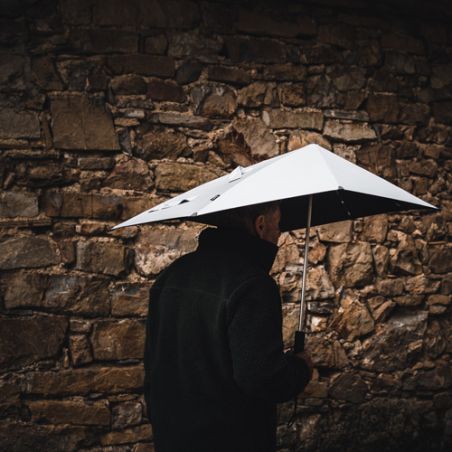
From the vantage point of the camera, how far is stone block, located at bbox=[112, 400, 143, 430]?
3.31 m

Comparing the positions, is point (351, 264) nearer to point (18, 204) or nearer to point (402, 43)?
point (402, 43)

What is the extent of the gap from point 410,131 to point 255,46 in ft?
4.17

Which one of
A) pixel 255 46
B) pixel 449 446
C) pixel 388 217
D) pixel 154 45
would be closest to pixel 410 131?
pixel 388 217

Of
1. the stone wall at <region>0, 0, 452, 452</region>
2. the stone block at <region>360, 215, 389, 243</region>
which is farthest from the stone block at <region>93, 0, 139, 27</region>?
the stone block at <region>360, 215, 389, 243</region>

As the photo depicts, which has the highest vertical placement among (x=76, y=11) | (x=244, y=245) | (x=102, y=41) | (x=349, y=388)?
(x=76, y=11)

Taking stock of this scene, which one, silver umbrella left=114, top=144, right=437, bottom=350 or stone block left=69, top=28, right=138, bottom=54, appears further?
stone block left=69, top=28, right=138, bottom=54

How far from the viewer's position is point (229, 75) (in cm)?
361

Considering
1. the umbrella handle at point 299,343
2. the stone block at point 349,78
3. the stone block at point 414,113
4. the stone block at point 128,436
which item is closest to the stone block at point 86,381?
the stone block at point 128,436

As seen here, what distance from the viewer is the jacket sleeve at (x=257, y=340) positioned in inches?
65.0

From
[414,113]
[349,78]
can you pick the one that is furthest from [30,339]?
[414,113]

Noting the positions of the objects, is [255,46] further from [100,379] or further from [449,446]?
[449,446]

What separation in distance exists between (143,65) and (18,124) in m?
0.85

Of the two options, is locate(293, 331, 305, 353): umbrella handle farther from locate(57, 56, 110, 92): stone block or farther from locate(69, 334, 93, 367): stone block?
locate(57, 56, 110, 92): stone block

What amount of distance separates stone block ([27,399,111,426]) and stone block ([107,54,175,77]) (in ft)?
6.63
